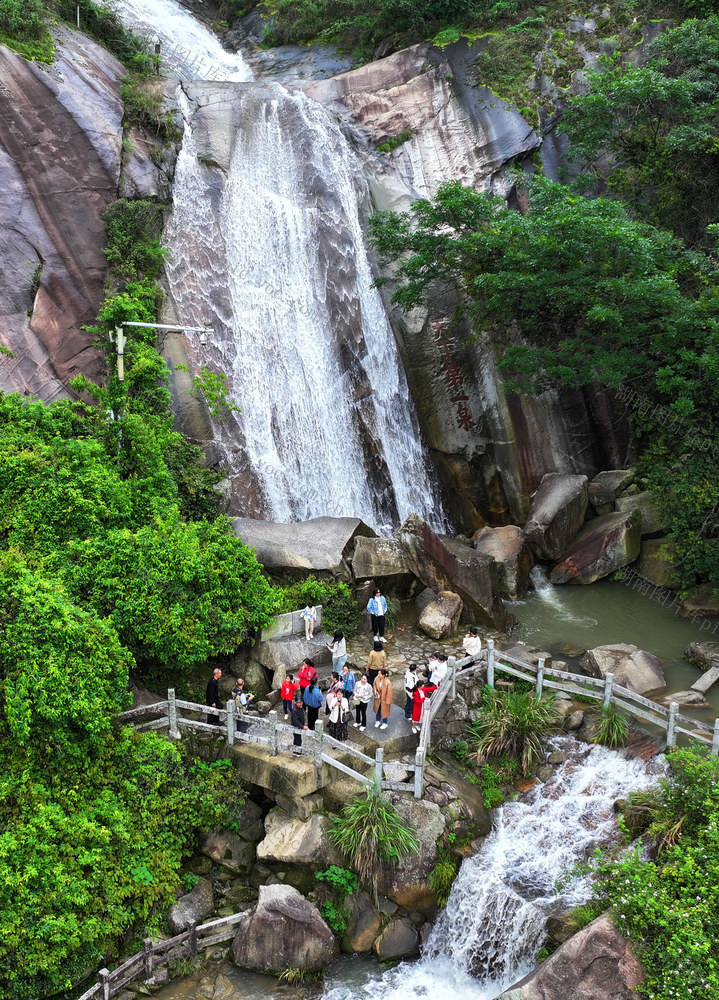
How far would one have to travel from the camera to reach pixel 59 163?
66.6 ft

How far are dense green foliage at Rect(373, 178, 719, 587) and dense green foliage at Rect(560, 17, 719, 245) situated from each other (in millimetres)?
3204

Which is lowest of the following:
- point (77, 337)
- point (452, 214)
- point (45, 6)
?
point (77, 337)

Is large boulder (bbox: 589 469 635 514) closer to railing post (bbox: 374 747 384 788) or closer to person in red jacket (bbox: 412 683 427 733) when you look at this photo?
person in red jacket (bbox: 412 683 427 733)

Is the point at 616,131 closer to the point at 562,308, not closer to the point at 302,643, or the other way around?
the point at 562,308

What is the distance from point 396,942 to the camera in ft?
37.0

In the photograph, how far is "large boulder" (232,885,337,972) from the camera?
11000mm

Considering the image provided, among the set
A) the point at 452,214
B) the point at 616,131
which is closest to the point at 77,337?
the point at 452,214

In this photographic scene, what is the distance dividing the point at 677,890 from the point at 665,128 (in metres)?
23.7

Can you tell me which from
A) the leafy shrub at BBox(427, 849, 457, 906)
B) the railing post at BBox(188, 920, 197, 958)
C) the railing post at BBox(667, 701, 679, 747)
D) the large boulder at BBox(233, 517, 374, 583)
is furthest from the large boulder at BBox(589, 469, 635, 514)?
the railing post at BBox(188, 920, 197, 958)

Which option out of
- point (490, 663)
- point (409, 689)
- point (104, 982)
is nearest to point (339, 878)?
point (409, 689)

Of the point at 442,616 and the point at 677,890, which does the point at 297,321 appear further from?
the point at 677,890

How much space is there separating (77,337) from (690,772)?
1711 cm

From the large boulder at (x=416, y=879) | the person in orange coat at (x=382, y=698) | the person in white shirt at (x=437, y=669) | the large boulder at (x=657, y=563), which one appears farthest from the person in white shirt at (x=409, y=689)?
the large boulder at (x=657, y=563)

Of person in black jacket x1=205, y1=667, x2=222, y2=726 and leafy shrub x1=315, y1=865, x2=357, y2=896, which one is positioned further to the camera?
person in black jacket x1=205, y1=667, x2=222, y2=726
